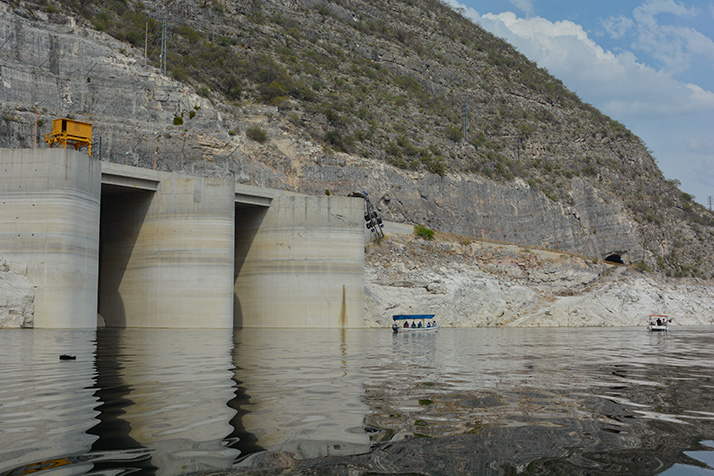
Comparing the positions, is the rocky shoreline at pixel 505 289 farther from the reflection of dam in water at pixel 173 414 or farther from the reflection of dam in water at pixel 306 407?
the reflection of dam in water at pixel 173 414

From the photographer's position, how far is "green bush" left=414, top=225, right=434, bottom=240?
5812 cm

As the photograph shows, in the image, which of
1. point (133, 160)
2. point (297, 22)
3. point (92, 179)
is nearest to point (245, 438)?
point (92, 179)

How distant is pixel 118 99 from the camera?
5366 centimetres

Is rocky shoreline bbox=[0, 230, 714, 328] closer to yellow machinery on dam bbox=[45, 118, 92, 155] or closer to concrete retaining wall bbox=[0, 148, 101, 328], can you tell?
concrete retaining wall bbox=[0, 148, 101, 328]

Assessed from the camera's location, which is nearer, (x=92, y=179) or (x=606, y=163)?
(x=92, y=179)

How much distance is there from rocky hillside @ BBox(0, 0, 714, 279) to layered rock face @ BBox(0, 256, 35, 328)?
19.4 meters

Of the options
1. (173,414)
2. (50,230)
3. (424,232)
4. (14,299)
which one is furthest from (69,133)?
(173,414)

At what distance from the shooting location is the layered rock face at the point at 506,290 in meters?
50.3

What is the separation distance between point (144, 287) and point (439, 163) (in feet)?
128

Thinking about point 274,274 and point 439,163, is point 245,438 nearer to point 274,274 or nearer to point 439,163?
point 274,274

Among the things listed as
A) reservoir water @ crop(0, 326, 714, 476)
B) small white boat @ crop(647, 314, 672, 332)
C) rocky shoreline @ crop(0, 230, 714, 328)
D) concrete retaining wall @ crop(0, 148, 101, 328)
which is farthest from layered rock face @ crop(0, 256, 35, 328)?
small white boat @ crop(647, 314, 672, 332)

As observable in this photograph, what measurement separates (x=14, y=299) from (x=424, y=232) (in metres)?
35.0

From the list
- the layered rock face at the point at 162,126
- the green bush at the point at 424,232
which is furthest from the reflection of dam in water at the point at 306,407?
the green bush at the point at 424,232

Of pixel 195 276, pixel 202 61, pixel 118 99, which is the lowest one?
pixel 195 276
